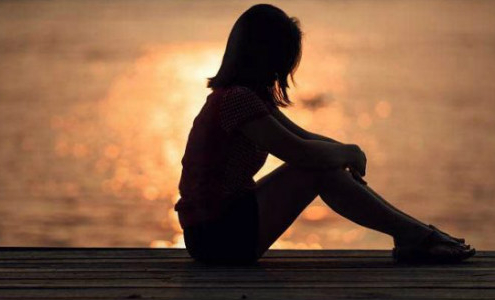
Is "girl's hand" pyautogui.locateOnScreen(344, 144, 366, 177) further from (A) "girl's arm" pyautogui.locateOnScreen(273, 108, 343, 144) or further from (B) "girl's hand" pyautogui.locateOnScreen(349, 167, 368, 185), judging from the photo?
(A) "girl's arm" pyautogui.locateOnScreen(273, 108, 343, 144)

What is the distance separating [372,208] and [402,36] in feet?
58.0

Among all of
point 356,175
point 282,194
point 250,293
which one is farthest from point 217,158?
point 250,293

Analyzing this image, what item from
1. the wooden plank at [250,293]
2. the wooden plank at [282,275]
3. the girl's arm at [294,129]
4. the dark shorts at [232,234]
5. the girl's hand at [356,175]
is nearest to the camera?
the wooden plank at [250,293]

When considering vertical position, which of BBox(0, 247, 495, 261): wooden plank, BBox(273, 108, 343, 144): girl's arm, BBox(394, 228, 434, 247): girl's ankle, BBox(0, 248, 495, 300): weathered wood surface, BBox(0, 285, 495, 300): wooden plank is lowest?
BBox(0, 285, 495, 300): wooden plank

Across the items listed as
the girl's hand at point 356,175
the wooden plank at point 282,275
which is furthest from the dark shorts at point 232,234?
the girl's hand at point 356,175

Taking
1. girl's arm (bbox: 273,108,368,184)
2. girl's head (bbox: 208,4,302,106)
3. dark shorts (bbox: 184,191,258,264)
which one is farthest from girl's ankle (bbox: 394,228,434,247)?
girl's head (bbox: 208,4,302,106)

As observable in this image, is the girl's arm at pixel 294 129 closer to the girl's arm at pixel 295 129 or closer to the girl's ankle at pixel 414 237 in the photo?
the girl's arm at pixel 295 129

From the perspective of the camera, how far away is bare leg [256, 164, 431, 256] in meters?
4.88

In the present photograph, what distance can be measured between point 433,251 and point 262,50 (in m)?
1.00

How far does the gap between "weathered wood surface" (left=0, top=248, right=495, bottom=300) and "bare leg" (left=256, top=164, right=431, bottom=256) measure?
0.17 metres

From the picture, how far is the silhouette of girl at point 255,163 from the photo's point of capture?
15.6ft

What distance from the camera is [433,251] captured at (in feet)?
16.5

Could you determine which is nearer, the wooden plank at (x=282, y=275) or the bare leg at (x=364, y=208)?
the wooden plank at (x=282, y=275)

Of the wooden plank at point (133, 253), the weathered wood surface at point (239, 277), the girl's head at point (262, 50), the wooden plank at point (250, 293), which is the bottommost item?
the wooden plank at point (250, 293)
